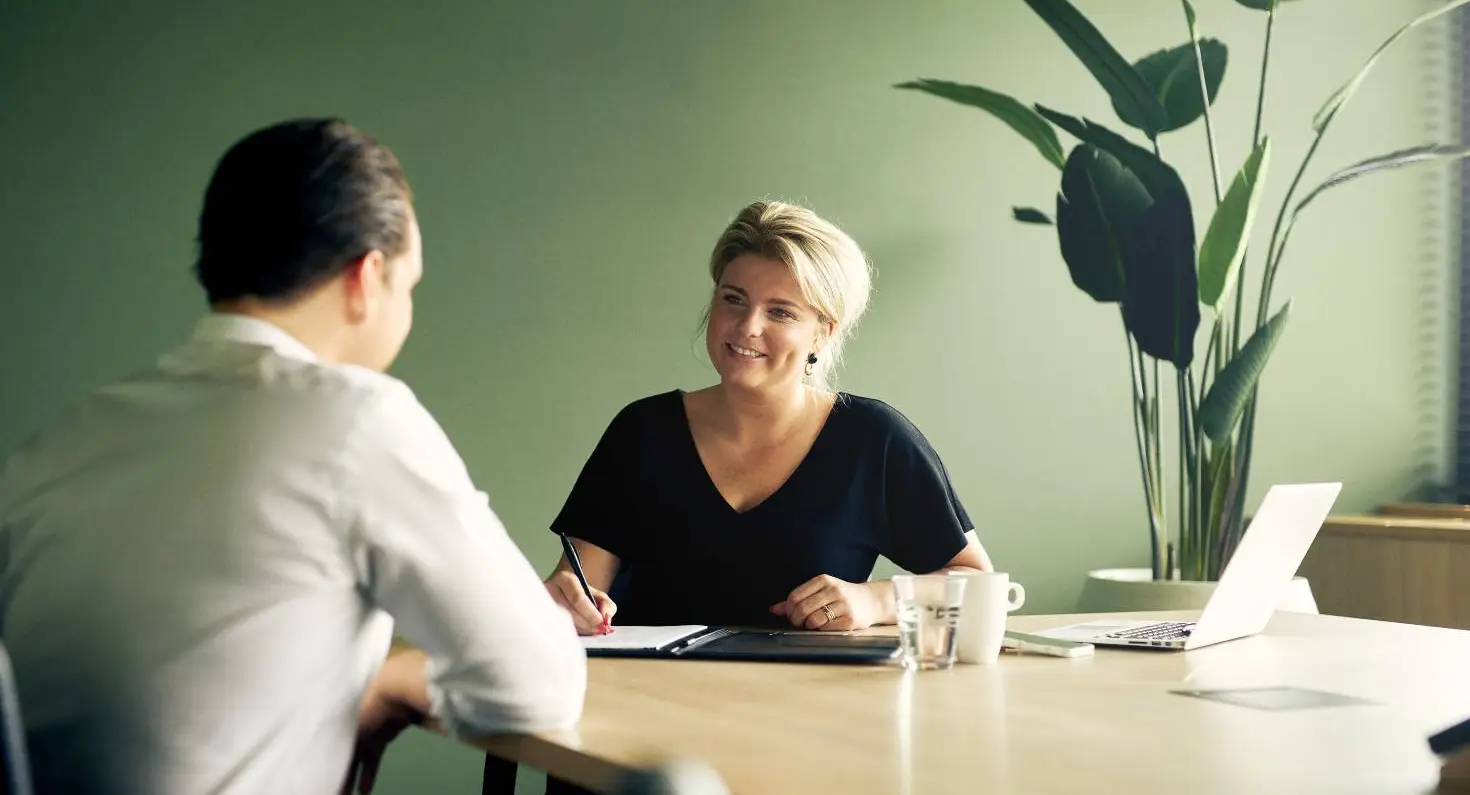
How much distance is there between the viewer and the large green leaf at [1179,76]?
2.91 m

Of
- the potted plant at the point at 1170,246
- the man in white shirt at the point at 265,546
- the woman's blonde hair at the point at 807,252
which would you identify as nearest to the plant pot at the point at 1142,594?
the potted plant at the point at 1170,246

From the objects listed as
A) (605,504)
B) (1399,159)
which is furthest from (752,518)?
(1399,159)

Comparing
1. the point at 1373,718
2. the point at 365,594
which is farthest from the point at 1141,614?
the point at 365,594

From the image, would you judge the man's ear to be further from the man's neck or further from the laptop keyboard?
the laptop keyboard

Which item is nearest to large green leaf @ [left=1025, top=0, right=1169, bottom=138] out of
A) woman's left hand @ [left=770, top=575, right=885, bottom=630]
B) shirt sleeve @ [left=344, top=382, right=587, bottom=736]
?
woman's left hand @ [left=770, top=575, right=885, bottom=630]

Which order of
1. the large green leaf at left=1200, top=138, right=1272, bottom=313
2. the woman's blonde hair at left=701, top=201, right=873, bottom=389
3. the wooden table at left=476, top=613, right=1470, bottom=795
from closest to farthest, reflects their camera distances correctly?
1. the wooden table at left=476, top=613, right=1470, bottom=795
2. the woman's blonde hair at left=701, top=201, right=873, bottom=389
3. the large green leaf at left=1200, top=138, right=1272, bottom=313

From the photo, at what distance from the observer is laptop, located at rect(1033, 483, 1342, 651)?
1679mm

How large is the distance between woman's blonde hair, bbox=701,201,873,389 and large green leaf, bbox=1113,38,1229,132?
910 millimetres

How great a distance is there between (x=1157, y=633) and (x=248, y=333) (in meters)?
1.21

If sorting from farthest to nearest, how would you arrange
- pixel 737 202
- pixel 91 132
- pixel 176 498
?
pixel 737 202, pixel 91 132, pixel 176 498

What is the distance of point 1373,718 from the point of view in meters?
1.29

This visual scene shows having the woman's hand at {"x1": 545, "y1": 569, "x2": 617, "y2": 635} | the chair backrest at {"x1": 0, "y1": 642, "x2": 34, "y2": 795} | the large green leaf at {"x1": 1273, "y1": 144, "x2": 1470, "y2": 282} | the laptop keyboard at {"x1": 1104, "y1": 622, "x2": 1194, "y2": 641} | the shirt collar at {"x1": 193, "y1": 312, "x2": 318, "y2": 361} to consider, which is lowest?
the laptop keyboard at {"x1": 1104, "y1": 622, "x2": 1194, "y2": 641}

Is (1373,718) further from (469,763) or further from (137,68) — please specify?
(137,68)

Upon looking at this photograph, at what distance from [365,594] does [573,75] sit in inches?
77.9
